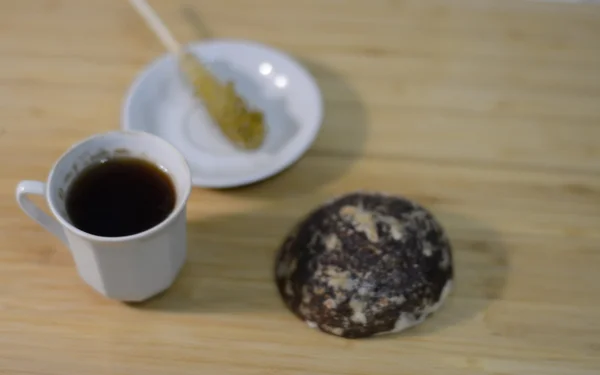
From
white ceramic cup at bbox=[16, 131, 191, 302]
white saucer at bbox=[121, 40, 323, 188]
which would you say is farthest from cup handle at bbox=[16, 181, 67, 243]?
white saucer at bbox=[121, 40, 323, 188]

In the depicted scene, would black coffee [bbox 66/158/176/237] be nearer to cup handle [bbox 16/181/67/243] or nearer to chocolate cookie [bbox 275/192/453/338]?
cup handle [bbox 16/181/67/243]

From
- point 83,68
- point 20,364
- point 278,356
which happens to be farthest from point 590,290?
point 83,68

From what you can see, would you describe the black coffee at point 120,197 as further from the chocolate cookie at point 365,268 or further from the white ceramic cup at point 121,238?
the chocolate cookie at point 365,268

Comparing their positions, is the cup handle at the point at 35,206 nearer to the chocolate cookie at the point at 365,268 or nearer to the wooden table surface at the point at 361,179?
the wooden table surface at the point at 361,179

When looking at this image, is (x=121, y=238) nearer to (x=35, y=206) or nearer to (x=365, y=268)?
(x=35, y=206)

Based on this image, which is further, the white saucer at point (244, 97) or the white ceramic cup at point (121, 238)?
the white saucer at point (244, 97)

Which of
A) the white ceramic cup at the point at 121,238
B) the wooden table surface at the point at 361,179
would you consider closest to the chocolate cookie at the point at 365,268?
the wooden table surface at the point at 361,179

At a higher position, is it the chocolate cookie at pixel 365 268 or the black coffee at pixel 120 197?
the black coffee at pixel 120 197
